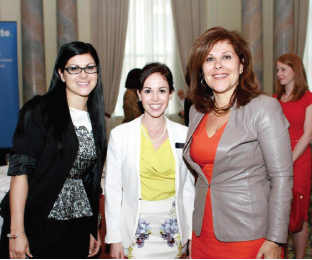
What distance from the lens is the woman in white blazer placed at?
6.84ft

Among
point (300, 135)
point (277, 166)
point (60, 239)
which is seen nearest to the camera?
point (277, 166)

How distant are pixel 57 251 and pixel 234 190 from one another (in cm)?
93

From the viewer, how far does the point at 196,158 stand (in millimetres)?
1943

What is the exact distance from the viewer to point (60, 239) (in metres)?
1.93

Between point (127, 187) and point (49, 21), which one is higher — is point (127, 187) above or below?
below

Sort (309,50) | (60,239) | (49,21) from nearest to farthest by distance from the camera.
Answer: (60,239)
(49,21)
(309,50)

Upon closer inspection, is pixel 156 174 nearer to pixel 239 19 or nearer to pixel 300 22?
pixel 239 19

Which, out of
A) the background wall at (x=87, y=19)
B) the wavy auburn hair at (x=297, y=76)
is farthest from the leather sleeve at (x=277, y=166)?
the background wall at (x=87, y=19)

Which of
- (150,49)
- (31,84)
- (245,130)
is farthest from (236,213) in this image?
(150,49)

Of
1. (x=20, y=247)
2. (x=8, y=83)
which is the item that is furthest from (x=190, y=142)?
(x=8, y=83)

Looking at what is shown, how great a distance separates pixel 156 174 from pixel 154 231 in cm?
31

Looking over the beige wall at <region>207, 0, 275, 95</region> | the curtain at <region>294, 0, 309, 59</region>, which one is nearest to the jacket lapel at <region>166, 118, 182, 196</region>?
the beige wall at <region>207, 0, 275, 95</region>

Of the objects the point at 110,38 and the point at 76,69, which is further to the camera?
the point at 110,38

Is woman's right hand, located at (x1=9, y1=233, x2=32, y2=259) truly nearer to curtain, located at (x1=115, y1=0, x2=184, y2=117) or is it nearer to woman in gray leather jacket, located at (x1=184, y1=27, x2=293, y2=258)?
woman in gray leather jacket, located at (x1=184, y1=27, x2=293, y2=258)
